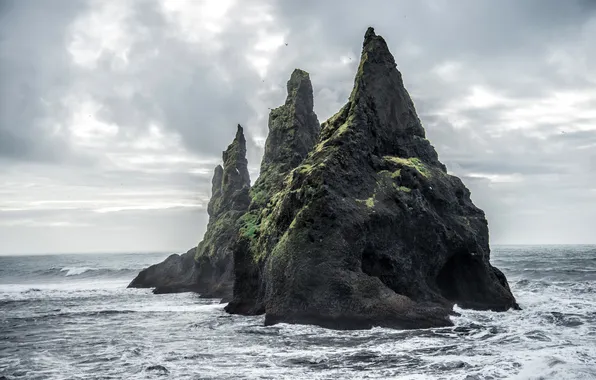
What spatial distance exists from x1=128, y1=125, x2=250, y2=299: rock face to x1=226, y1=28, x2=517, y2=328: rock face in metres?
16.4

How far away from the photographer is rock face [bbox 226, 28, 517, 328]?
2972cm

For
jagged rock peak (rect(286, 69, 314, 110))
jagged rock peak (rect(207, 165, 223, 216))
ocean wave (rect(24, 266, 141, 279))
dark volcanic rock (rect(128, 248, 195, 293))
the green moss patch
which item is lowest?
ocean wave (rect(24, 266, 141, 279))

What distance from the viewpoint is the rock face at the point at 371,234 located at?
97.5 ft

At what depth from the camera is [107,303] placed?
49500mm

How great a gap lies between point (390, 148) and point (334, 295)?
54.4 ft

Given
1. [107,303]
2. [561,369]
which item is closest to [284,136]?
[107,303]

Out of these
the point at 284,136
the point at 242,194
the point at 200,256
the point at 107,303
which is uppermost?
the point at 284,136

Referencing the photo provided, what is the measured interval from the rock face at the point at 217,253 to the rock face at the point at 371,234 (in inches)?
645

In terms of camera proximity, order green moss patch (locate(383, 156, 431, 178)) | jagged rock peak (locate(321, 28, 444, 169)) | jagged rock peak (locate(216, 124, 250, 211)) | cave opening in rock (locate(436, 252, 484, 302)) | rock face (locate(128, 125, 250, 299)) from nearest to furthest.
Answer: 1. cave opening in rock (locate(436, 252, 484, 302))
2. green moss patch (locate(383, 156, 431, 178))
3. jagged rock peak (locate(321, 28, 444, 169))
4. rock face (locate(128, 125, 250, 299))
5. jagged rock peak (locate(216, 124, 250, 211))

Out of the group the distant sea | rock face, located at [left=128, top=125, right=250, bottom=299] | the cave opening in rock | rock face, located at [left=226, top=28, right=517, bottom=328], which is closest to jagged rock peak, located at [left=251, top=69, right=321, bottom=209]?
rock face, located at [left=128, top=125, right=250, bottom=299]

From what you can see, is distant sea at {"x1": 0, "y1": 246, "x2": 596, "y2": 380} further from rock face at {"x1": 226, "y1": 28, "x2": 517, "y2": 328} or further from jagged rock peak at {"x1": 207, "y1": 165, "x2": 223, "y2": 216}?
jagged rock peak at {"x1": 207, "y1": 165, "x2": 223, "y2": 216}

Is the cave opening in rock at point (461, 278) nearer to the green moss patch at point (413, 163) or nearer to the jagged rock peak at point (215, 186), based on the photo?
the green moss patch at point (413, 163)

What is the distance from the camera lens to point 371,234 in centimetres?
3312

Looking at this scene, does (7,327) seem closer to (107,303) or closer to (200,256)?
(107,303)
